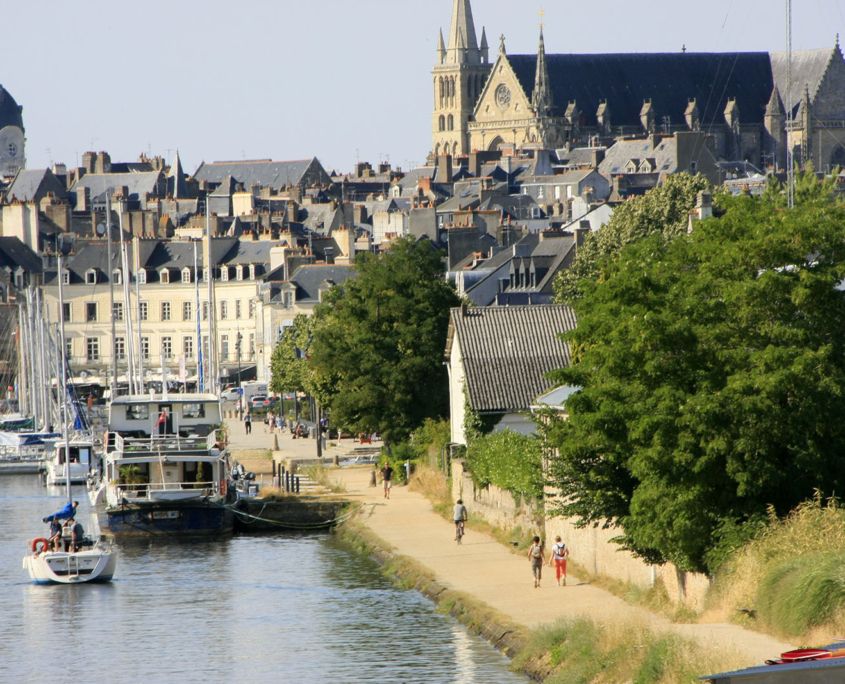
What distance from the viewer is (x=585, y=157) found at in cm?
13675

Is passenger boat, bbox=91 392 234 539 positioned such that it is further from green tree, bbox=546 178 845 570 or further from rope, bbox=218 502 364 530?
green tree, bbox=546 178 845 570

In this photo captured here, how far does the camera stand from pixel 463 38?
581 ft

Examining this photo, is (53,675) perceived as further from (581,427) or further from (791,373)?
(791,373)

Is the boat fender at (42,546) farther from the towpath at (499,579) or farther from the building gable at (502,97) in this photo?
the building gable at (502,97)

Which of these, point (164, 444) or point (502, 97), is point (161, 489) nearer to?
point (164, 444)

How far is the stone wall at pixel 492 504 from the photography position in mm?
28172

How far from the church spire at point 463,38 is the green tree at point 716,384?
515ft

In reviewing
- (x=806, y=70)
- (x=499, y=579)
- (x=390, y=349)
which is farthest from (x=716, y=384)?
(x=806, y=70)

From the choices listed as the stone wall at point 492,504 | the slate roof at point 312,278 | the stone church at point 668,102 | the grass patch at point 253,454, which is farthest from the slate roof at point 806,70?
the stone wall at point 492,504

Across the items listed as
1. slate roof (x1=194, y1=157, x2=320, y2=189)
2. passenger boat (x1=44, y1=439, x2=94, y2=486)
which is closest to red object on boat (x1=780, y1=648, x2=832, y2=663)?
passenger boat (x1=44, y1=439, x2=94, y2=486)

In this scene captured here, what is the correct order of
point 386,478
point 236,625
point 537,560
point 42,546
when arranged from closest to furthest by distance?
1. point 537,560
2. point 236,625
3. point 42,546
4. point 386,478

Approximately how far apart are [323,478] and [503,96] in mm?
125081

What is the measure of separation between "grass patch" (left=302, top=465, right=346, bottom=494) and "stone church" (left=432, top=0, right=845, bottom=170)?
10319 cm

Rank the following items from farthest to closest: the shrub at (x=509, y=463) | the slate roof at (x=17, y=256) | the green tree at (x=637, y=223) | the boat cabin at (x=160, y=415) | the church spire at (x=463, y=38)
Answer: the church spire at (x=463, y=38), the slate roof at (x=17, y=256), the green tree at (x=637, y=223), the boat cabin at (x=160, y=415), the shrub at (x=509, y=463)
